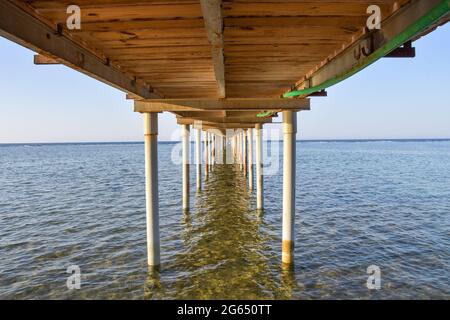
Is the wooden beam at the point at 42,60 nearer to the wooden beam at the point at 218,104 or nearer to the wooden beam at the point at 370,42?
the wooden beam at the point at 218,104

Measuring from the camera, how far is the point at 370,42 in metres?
3.50

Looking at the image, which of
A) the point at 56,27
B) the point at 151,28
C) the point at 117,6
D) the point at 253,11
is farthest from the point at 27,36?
the point at 253,11

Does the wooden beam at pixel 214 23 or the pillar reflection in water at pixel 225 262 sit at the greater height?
the wooden beam at pixel 214 23

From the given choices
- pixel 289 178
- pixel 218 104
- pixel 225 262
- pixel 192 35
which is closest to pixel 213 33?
pixel 192 35

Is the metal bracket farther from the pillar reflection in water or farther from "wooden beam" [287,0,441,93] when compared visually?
the pillar reflection in water

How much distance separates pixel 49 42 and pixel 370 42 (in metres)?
3.62

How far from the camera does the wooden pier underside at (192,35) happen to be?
2926mm

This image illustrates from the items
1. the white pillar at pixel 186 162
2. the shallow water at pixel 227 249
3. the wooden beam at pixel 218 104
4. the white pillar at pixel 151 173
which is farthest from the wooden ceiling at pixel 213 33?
the white pillar at pixel 186 162

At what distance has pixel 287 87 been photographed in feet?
24.6

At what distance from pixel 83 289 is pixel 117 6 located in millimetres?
6550

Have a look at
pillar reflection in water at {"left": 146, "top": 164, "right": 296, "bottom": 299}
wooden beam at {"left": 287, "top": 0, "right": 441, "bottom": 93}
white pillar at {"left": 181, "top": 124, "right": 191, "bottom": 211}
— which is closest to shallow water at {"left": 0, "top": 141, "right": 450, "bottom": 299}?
pillar reflection in water at {"left": 146, "top": 164, "right": 296, "bottom": 299}

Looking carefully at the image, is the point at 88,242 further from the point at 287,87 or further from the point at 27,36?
the point at 27,36

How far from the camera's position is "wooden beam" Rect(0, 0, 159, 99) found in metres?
2.80

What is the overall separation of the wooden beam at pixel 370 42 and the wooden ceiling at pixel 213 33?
0.09 m
